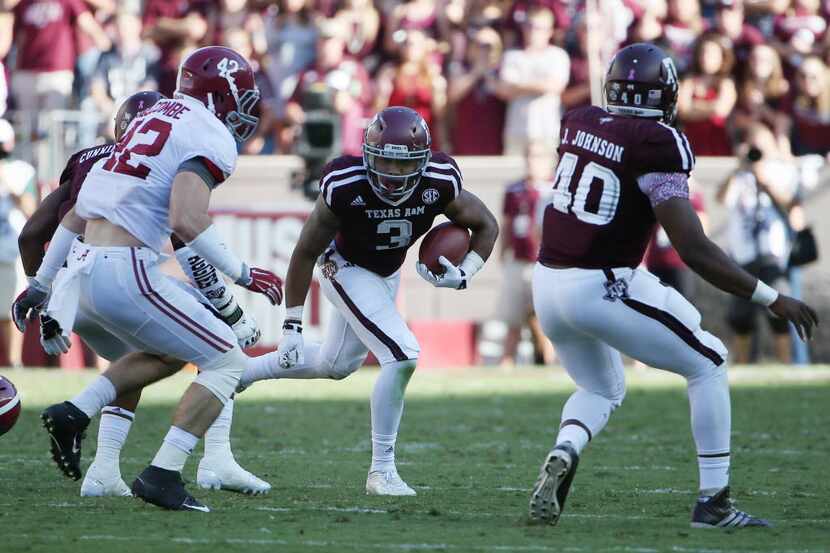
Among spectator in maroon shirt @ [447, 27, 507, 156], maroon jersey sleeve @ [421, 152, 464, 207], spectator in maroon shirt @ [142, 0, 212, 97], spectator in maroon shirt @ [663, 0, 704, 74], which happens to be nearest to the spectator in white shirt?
spectator in maroon shirt @ [447, 27, 507, 156]

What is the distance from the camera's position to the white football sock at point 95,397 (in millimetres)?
5953

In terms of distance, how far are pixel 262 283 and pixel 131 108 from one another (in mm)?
1337

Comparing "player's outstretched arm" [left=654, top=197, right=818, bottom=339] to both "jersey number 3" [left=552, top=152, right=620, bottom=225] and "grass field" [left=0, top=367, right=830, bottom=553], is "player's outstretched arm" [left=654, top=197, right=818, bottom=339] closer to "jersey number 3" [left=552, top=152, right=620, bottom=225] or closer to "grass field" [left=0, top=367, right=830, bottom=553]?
"jersey number 3" [left=552, top=152, right=620, bottom=225]

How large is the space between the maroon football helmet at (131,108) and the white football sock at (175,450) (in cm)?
151

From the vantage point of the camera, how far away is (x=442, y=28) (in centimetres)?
1422

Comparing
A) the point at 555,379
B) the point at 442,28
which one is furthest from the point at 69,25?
the point at 555,379

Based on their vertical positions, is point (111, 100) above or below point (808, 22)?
below

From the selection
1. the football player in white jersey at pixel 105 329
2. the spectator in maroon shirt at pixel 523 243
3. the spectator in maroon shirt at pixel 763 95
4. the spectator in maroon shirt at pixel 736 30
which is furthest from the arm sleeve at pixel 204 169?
the spectator in maroon shirt at pixel 736 30

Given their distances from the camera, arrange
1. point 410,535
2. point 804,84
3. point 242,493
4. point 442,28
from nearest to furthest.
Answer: point 410,535, point 242,493, point 804,84, point 442,28

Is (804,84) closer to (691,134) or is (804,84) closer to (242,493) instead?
(691,134)

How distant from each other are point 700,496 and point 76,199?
2713 millimetres

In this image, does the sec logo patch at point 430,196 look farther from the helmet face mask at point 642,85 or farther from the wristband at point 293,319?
the helmet face mask at point 642,85

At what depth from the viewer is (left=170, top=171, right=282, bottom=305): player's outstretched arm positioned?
542 cm

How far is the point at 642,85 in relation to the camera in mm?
5449
